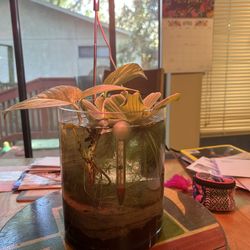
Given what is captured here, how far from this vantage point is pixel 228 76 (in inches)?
109

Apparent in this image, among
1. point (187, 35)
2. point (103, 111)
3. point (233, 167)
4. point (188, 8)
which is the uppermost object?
point (188, 8)

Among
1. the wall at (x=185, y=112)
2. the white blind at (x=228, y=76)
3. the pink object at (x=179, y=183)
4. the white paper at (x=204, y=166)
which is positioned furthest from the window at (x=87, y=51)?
the pink object at (x=179, y=183)

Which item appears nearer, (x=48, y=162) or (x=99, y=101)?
(x=99, y=101)

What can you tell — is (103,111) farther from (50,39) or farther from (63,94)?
(50,39)

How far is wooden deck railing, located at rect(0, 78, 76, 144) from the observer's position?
8.91 feet

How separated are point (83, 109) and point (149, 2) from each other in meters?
2.41

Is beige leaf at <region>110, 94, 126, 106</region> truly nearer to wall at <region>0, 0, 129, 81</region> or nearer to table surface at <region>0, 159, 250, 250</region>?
table surface at <region>0, 159, 250, 250</region>

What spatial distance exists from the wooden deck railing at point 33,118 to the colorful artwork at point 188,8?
1095 millimetres

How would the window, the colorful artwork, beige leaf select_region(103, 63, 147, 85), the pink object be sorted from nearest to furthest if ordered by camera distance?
1. beige leaf select_region(103, 63, 147, 85)
2. the pink object
3. the colorful artwork
4. the window

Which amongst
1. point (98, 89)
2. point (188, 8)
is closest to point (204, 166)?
point (98, 89)

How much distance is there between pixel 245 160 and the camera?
1.05 metres

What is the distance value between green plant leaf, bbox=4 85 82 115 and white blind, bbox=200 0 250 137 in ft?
7.98

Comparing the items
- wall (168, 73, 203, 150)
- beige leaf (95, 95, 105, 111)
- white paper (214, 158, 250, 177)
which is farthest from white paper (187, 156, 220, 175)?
wall (168, 73, 203, 150)

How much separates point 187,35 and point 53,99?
88.6 inches
